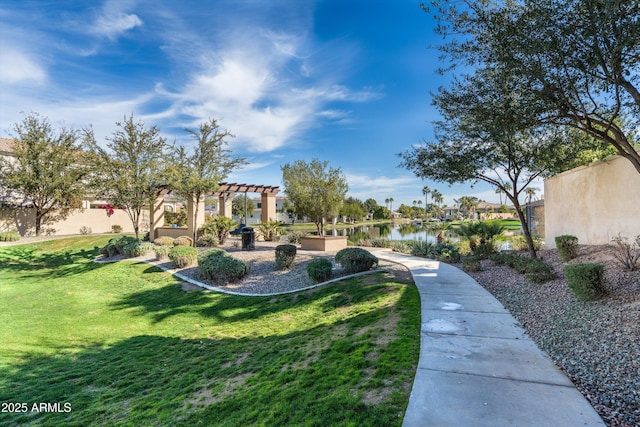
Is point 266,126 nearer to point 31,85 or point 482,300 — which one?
point 31,85

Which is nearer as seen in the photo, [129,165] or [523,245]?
[523,245]

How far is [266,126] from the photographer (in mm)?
17391

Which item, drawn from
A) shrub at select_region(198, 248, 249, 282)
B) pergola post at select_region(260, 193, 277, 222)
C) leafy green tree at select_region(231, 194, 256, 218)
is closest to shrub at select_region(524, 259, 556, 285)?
shrub at select_region(198, 248, 249, 282)

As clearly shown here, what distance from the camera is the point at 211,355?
5.84 metres

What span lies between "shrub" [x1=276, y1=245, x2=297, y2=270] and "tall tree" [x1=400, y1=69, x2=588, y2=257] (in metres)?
5.11

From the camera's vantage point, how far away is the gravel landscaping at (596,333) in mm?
3002

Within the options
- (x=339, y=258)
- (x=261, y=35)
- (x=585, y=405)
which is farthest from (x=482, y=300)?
(x=261, y=35)

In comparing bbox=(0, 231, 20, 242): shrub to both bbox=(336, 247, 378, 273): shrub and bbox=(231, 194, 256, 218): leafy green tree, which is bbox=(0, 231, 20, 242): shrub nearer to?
bbox=(336, 247, 378, 273): shrub

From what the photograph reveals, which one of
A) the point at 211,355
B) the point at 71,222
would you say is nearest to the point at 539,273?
the point at 211,355

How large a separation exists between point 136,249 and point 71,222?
16329 mm

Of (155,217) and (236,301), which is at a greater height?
(155,217)

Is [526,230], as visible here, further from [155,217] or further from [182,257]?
[155,217]

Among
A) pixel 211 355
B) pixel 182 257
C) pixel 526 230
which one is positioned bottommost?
pixel 211 355

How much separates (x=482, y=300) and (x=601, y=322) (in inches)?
82.7
